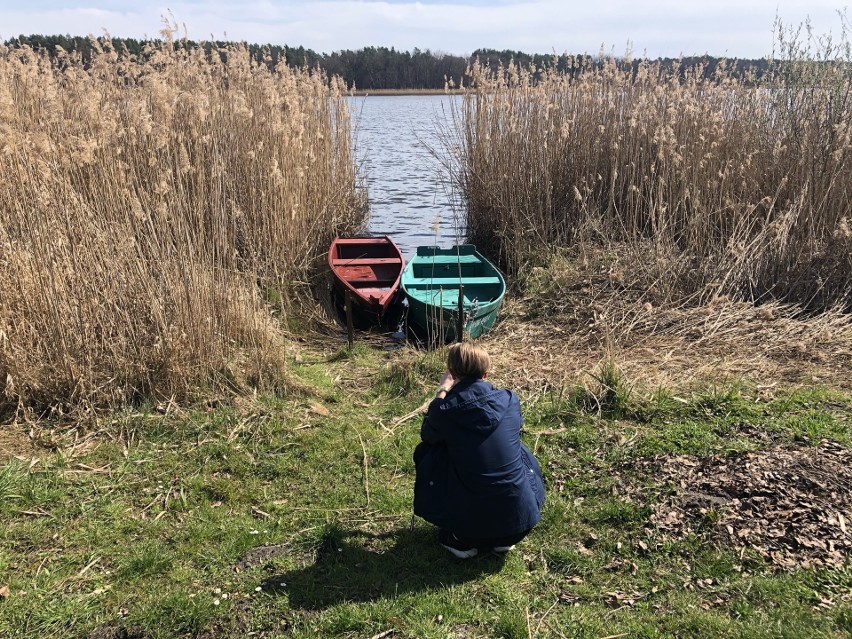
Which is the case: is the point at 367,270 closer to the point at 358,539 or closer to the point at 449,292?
the point at 449,292

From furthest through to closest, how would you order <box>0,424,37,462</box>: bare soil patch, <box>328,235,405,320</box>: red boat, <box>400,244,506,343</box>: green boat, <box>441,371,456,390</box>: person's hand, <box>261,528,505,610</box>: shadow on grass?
<box>328,235,405,320</box>: red boat < <box>400,244,506,343</box>: green boat < <box>0,424,37,462</box>: bare soil patch < <box>441,371,456,390</box>: person's hand < <box>261,528,505,610</box>: shadow on grass

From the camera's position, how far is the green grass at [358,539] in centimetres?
297

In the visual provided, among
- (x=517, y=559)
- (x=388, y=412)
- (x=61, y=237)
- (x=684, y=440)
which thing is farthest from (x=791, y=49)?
(x=61, y=237)

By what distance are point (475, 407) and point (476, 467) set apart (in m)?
0.28

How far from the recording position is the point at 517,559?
3.43m

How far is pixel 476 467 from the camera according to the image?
318 cm

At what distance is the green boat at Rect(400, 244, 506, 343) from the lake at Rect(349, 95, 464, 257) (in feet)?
1.86

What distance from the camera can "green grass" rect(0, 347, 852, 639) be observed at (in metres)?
2.97

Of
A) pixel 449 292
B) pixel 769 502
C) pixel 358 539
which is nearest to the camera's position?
pixel 769 502

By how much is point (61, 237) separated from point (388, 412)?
104 inches

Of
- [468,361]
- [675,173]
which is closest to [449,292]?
[675,173]

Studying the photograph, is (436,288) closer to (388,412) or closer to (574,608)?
(388,412)

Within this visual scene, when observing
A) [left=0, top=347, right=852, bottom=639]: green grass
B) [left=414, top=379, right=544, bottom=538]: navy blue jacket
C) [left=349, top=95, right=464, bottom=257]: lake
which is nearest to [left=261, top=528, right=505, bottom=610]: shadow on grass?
[left=0, top=347, right=852, bottom=639]: green grass

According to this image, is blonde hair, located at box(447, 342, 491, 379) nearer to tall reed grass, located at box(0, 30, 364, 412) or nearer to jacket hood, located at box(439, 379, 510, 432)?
jacket hood, located at box(439, 379, 510, 432)
